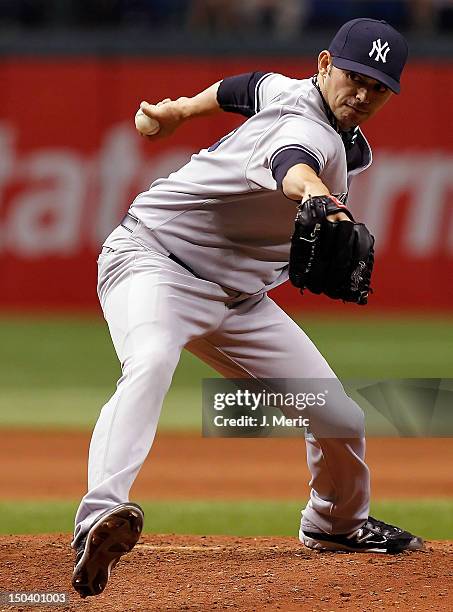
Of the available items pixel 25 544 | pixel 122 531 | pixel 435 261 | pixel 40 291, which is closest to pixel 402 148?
pixel 435 261

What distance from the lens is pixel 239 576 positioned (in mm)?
4480

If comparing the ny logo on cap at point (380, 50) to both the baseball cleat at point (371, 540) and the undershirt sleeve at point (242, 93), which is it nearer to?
the undershirt sleeve at point (242, 93)

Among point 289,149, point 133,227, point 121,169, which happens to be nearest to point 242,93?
point 133,227

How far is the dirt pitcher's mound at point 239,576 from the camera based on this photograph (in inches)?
161

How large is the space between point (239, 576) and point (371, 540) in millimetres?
666

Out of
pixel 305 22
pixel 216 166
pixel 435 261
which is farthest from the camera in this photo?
pixel 305 22

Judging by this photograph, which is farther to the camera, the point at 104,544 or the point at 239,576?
the point at 239,576

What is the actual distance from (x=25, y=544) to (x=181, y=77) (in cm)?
895

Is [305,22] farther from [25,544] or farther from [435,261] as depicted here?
[25,544]

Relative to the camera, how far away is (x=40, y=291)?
43.6ft

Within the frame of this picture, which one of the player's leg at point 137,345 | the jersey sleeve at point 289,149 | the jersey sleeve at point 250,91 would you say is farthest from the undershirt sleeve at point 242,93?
the player's leg at point 137,345

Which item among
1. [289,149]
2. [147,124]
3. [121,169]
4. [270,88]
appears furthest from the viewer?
[121,169]

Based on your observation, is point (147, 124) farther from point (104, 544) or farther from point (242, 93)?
point (104, 544)

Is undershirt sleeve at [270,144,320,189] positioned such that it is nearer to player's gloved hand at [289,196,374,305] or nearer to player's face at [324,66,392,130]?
player's gloved hand at [289,196,374,305]
